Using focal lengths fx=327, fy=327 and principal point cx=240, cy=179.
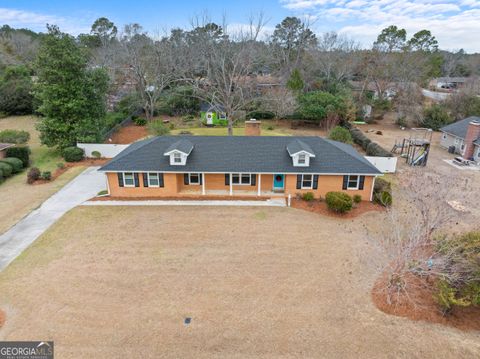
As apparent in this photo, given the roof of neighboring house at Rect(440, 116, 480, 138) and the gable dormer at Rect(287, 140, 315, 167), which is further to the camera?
the roof of neighboring house at Rect(440, 116, 480, 138)

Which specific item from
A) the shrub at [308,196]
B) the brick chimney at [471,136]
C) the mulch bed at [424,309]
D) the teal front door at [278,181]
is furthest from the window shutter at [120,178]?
the brick chimney at [471,136]

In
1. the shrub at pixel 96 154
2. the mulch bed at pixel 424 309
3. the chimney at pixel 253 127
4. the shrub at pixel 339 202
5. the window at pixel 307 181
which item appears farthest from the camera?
the shrub at pixel 96 154

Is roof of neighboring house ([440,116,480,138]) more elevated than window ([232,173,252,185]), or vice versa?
roof of neighboring house ([440,116,480,138])

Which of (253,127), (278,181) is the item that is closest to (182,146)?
(278,181)

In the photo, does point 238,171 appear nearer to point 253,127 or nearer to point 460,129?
point 253,127

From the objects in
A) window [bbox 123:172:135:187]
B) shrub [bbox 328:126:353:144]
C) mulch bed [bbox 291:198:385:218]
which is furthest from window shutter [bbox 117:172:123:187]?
shrub [bbox 328:126:353:144]

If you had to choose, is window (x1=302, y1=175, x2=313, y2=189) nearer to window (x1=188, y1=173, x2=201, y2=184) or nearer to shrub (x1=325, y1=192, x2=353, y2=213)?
shrub (x1=325, y1=192, x2=353, y2=213)

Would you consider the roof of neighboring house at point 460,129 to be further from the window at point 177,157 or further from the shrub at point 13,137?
the shrub at point 13,137
